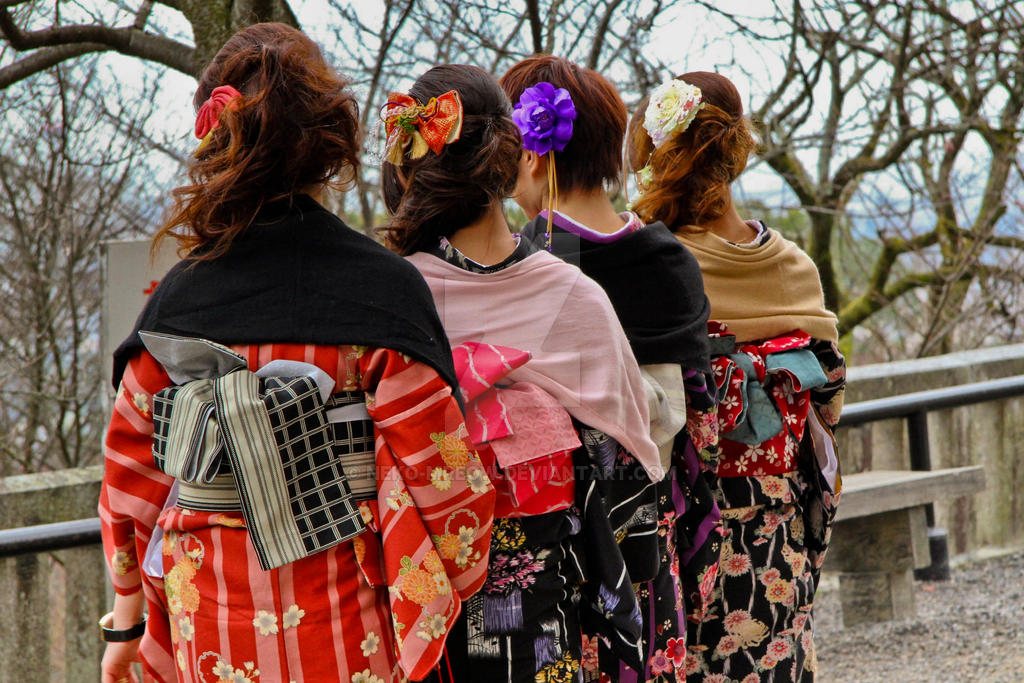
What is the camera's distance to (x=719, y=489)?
2.66m

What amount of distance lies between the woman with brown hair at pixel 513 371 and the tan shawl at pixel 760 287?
63cm

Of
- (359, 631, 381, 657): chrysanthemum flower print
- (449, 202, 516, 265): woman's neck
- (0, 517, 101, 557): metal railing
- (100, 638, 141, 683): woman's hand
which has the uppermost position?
(449, 202, 516, 265): woman's neck

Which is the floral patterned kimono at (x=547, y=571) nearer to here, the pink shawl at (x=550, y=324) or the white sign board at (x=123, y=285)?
the pink shawl at (x=550, y=324)

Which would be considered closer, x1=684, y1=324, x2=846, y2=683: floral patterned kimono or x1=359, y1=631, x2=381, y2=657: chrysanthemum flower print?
x1=359, y1=631, x2=381, y2=657: chrysanthemum flower print

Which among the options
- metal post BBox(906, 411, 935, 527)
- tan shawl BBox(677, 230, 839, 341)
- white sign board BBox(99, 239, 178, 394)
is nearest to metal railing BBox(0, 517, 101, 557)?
white sign board BBox(99, 239, 178, 394)

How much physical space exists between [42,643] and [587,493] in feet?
5.11

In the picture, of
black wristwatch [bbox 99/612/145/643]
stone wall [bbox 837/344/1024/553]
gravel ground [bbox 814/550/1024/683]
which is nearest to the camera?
black wristwatch [bbox 99/612/145/643]

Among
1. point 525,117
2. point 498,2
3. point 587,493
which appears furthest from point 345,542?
point 498,2

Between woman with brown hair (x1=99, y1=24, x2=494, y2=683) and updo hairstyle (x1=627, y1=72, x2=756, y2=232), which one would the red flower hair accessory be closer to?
woman with brown hair (x1=99, y1=24, x2=494, y2=683)

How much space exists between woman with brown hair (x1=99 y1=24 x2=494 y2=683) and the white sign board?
1377 mm

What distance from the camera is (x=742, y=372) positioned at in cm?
258

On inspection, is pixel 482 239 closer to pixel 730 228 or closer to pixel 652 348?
pixel 652 348

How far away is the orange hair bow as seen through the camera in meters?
1.89

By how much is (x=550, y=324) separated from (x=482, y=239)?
8.7 inches
